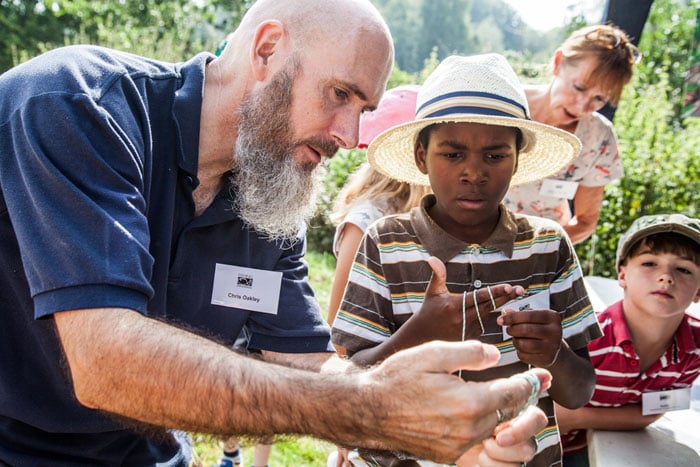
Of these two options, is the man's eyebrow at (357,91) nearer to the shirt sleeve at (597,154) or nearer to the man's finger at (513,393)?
the man's finger at (513,393)

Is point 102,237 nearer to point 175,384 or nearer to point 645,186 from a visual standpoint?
point 175,384

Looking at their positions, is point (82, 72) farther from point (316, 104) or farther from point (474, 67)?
point (474, 67)

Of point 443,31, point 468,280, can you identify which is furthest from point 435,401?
point 443,31

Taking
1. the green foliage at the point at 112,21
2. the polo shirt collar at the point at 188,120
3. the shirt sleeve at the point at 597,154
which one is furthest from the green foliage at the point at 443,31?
the polo shirt collar at the point at 188,120

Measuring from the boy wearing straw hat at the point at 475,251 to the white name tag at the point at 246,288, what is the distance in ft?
0.88

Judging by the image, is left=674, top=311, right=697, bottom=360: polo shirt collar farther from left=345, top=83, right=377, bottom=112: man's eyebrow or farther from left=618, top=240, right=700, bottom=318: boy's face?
left=345, top=83, right=377, bottom=112: man's eyebrow

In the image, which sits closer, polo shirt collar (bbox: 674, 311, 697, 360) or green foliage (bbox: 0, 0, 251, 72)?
polo shirt collar (bbox: 674, 311, 697, 360)

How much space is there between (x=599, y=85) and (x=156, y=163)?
2554 millimetres

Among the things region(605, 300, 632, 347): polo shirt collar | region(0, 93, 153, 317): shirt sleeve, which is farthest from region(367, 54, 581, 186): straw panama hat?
region(0, 93, 153, 317): shirt sleeve

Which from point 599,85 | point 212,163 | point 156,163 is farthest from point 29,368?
point 599,85

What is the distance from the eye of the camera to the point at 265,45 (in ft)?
6.28

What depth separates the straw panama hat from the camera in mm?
2047

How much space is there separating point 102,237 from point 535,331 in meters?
1.13

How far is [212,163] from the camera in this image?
6.49 ft
